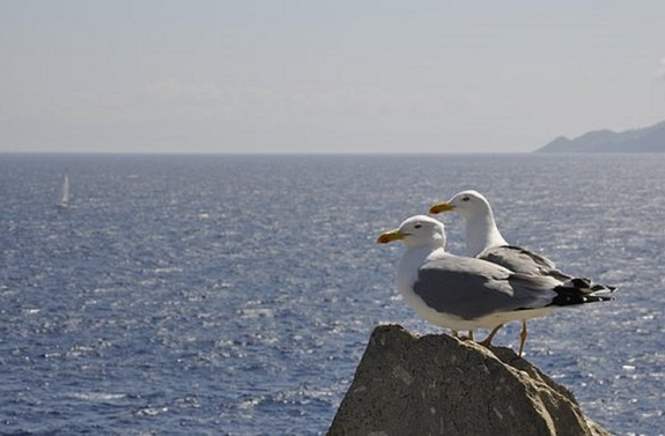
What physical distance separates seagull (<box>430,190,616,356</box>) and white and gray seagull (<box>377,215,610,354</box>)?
8.3 inches

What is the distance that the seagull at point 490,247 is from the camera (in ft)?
44.3

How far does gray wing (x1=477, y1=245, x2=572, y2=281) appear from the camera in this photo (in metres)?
13.4

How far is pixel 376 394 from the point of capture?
14164mm

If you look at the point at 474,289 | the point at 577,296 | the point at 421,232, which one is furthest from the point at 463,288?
the point at 577,296

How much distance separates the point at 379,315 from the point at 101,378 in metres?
25.7

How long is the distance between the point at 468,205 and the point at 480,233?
1.44 feet

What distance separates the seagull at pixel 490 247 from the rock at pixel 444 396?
609 mm

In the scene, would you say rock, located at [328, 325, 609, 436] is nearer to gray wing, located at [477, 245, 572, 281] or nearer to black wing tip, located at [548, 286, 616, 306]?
gray wing, located at [477, 245, 572, 281]

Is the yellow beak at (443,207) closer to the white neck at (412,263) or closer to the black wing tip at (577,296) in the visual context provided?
the white neck at (412,263)

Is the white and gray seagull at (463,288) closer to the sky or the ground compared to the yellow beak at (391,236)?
closer to the ground

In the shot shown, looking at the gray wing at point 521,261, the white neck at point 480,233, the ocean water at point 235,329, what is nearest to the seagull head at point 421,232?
the gray wing at point 521,261

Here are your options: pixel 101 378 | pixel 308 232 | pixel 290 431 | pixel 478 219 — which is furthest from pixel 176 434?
pixel 308 232

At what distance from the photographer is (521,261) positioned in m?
13.7

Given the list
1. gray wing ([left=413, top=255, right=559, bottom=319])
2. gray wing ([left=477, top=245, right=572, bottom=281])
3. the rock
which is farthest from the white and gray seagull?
the rock
